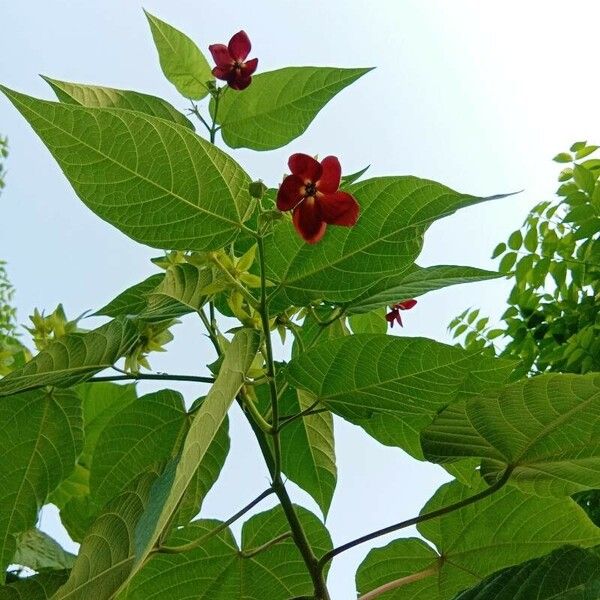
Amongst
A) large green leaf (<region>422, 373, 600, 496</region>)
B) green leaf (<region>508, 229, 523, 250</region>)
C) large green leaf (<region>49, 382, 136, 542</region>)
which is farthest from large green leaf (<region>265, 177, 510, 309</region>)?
green leaf (<region>508, 229, 523, 250</region>)

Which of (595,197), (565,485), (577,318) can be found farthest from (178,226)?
(577,318)

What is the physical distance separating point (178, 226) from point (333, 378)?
0.60 feet

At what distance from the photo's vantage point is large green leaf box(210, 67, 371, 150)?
2.87 ft

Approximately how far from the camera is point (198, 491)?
0.81 metres

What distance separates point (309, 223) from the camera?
2.31ft

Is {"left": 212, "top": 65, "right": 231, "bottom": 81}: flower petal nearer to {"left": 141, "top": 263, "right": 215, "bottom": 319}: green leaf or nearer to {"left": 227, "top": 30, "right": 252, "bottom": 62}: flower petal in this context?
{"left": 227, "top": 30, "right": 252, "bottom": 62}: flower petal

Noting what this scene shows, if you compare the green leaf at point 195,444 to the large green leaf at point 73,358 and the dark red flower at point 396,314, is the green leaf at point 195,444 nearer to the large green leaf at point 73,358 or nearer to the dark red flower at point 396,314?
the large green leaf at point 73,358

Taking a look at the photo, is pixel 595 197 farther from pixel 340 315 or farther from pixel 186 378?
pixel 186 378

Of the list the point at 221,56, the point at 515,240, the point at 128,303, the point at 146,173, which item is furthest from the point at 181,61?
the point at 515,240

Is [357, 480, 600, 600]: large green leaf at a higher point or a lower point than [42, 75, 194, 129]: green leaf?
lower

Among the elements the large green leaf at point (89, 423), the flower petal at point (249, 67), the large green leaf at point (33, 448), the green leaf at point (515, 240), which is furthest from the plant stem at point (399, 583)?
the green leaf at point (515, 240)

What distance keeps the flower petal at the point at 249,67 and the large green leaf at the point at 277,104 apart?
2cm

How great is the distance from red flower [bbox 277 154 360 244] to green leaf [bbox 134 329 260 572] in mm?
121

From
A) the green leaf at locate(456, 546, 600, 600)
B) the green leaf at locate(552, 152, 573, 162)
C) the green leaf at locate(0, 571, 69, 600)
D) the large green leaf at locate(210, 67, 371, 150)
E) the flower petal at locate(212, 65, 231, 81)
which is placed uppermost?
the green leaf at locate(552, 152, 573, 162)
